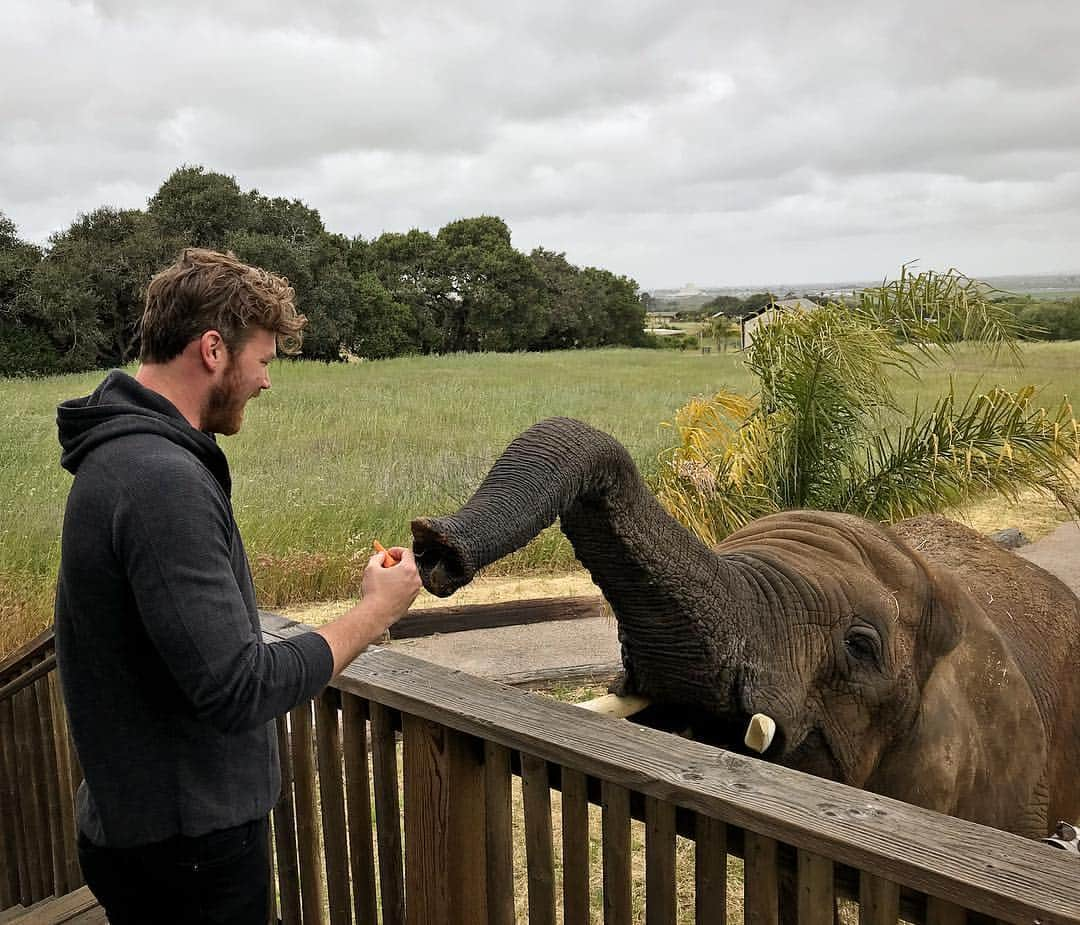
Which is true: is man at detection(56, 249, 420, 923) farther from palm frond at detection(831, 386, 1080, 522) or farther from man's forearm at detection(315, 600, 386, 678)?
palm frond at detection(831, 386, 1080, 522)

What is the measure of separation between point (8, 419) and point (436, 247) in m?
28.8

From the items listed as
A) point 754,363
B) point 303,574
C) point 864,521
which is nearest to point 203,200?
point 303,574

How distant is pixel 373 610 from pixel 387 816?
2.97 feet

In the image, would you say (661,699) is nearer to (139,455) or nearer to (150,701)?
(150,701)

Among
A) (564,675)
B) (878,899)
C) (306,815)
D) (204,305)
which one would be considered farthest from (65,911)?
(564,675)

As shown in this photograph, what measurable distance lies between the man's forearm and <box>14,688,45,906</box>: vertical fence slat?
7.46 ft

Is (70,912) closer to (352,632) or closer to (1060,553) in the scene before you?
(352,632)

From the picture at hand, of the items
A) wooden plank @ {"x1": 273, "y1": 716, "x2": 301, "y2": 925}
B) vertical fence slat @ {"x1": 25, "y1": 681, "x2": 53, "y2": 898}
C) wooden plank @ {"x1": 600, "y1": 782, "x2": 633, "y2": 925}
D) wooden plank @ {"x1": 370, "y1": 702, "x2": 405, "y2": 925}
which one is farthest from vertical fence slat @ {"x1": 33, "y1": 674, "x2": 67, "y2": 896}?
wooden plank @ {"x1": 600, "y1": 782, "x2": 633, "y2": 925}

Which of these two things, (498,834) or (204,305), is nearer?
(204,305)

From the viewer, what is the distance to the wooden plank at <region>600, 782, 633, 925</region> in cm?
190

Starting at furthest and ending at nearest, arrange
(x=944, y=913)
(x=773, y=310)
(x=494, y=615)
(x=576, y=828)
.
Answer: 1. (x=494, y=615)
2. (x=773, y=310)
3. (x=576, y=828)
4. (x=944, y=913)

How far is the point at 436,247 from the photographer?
44062mm

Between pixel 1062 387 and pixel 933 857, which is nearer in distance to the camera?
pixel 933 857

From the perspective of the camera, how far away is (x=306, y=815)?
8.57ft
